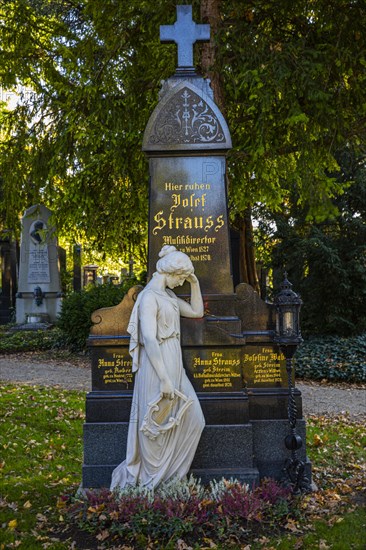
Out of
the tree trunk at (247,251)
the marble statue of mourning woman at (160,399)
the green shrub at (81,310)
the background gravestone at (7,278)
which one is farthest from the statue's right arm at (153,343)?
the background gravestone at (7,278)

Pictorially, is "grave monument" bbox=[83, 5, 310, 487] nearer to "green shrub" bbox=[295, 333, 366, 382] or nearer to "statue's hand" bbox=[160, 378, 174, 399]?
"statue's hand" bbox=[160, 378, 174, 399]

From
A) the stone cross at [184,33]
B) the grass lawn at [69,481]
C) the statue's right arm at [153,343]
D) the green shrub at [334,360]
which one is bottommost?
the grass lawn at [69,481]

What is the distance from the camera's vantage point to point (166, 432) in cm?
518

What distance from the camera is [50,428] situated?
8.35 m

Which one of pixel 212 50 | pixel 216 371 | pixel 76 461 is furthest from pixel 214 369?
pixel 212 50

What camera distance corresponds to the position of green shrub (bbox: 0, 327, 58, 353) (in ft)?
53.3

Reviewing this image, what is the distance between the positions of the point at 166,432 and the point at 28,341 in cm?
1222

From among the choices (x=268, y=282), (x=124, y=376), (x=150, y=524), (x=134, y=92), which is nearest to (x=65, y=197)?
(x=134, y=92)

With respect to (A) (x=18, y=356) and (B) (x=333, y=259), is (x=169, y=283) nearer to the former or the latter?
(B) (x=333, y=259)

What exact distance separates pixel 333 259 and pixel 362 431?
20.9 feet

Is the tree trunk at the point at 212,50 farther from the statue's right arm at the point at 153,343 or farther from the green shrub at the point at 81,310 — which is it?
the green shrub at the point at 81,310

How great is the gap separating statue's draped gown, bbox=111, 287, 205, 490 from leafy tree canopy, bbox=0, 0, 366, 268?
3.91 m

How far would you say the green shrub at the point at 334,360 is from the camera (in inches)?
500

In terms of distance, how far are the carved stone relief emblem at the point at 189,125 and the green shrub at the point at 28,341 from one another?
10948 millimetres
